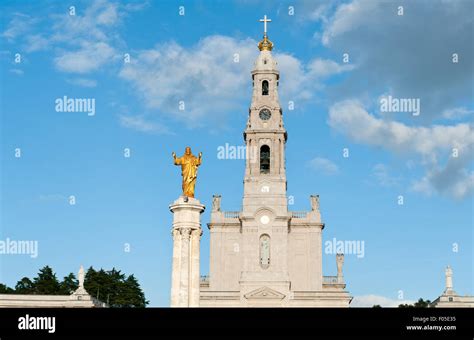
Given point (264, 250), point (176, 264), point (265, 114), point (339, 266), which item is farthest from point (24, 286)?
point (176, 264)

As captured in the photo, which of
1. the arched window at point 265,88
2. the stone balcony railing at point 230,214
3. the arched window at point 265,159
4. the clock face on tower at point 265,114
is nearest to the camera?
the stone balcony railing at point 230,214

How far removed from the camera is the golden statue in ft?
160

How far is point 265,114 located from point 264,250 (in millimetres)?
15732

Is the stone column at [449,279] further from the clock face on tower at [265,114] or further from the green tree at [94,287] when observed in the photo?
the green tree at [94,287]

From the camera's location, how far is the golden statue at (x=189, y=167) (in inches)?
1921

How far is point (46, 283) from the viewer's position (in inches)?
4651

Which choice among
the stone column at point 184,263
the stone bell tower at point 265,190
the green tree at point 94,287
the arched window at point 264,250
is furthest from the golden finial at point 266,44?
the stone column at point 184,263

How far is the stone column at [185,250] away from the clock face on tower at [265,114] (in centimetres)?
4872

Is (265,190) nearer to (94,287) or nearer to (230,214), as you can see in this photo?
(230,214)

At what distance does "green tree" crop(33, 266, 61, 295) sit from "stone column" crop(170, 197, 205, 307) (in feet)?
236

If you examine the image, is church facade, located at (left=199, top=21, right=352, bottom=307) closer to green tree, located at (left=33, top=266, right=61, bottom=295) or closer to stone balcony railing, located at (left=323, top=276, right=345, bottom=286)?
stone balcony railing, located at (left=323, top=276, right=345, bottom=286)
